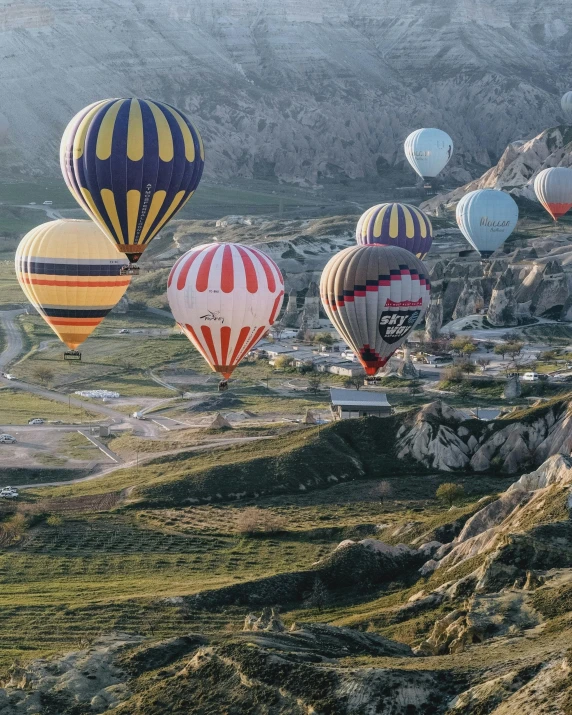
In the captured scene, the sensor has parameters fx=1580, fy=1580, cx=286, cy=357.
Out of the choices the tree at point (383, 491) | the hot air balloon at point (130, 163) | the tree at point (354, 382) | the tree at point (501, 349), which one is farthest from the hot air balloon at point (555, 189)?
the hot air balloon at point (130, 163)

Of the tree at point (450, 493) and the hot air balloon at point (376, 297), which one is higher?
the hot air balloon at point (376, 297)

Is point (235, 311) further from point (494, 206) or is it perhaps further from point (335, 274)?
point (494, 206)

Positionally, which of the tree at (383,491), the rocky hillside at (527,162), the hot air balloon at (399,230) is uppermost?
the rocky hillside at (527,162)

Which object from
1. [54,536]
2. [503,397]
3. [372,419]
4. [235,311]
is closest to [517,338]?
[503,397]

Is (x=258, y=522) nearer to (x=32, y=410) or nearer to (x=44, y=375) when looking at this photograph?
(x=32, y=410)

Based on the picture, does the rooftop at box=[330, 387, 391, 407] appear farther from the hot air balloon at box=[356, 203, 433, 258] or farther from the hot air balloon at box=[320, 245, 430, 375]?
the hot air balloon at box=[356, 203, 433, 258]

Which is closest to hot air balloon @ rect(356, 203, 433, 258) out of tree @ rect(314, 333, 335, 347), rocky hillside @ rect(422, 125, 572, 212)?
tree @ rect(314, 333, 335, 347)

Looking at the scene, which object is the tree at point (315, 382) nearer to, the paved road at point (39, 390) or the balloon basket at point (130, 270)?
the paved road at point (39, 390)
